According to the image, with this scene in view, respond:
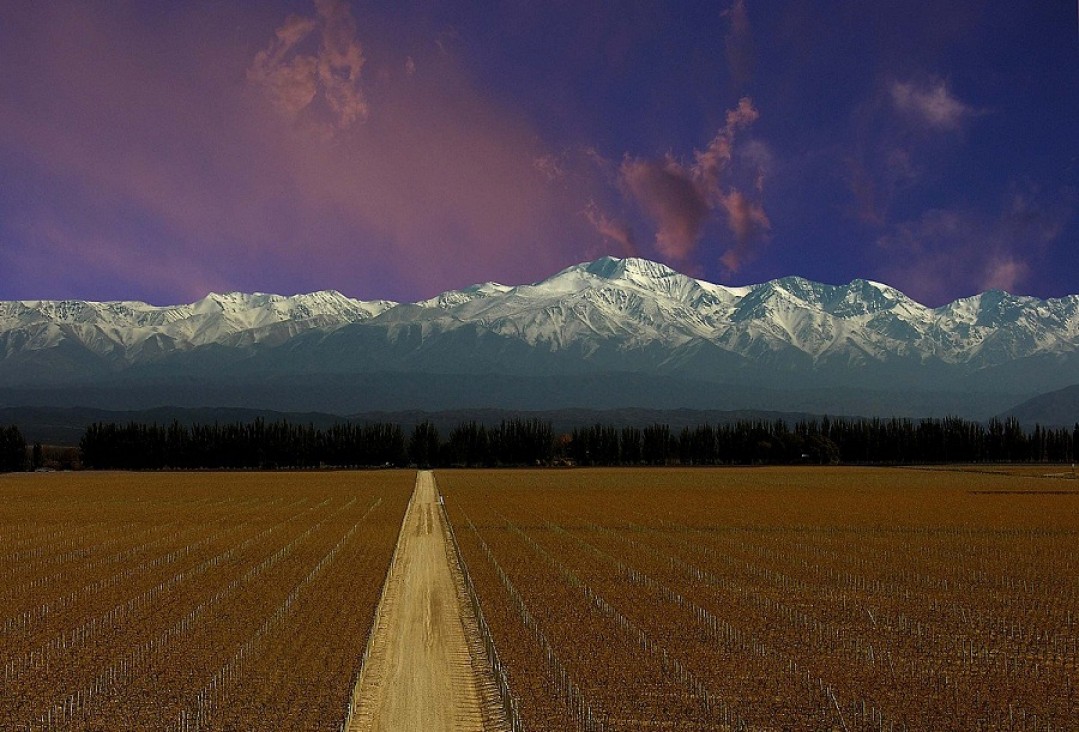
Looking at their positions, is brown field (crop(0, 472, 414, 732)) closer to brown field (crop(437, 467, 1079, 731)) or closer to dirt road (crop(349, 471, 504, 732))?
dirt road (crop(349, 471, 504, 732))

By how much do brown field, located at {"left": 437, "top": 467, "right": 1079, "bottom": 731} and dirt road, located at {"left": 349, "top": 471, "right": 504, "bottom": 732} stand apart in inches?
39.1

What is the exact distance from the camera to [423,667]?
68.5ft

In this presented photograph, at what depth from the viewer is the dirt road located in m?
17.4

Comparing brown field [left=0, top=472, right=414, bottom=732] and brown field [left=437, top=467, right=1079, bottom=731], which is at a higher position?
brown field [left=437, top=467, right=1079, bottom=731]

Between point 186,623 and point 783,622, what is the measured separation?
57.0 feet

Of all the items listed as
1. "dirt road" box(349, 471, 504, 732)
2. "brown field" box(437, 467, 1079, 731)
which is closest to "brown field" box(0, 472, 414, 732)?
"dirt road" box(349, 471, 504, 732)

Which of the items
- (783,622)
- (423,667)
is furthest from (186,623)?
(783,622)

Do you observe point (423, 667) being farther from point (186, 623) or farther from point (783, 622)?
point (783, 622)

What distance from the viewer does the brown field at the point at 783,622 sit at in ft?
59.5

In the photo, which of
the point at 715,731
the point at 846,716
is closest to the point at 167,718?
the point at 715,731

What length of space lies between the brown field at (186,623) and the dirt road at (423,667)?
1.85 ft

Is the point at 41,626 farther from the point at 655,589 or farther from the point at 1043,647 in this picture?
the point at 1043,647

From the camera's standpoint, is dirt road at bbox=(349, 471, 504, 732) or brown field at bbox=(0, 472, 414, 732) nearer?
dirt road at bbox=(349, 471, 504, 732)

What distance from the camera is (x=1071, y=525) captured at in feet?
189
